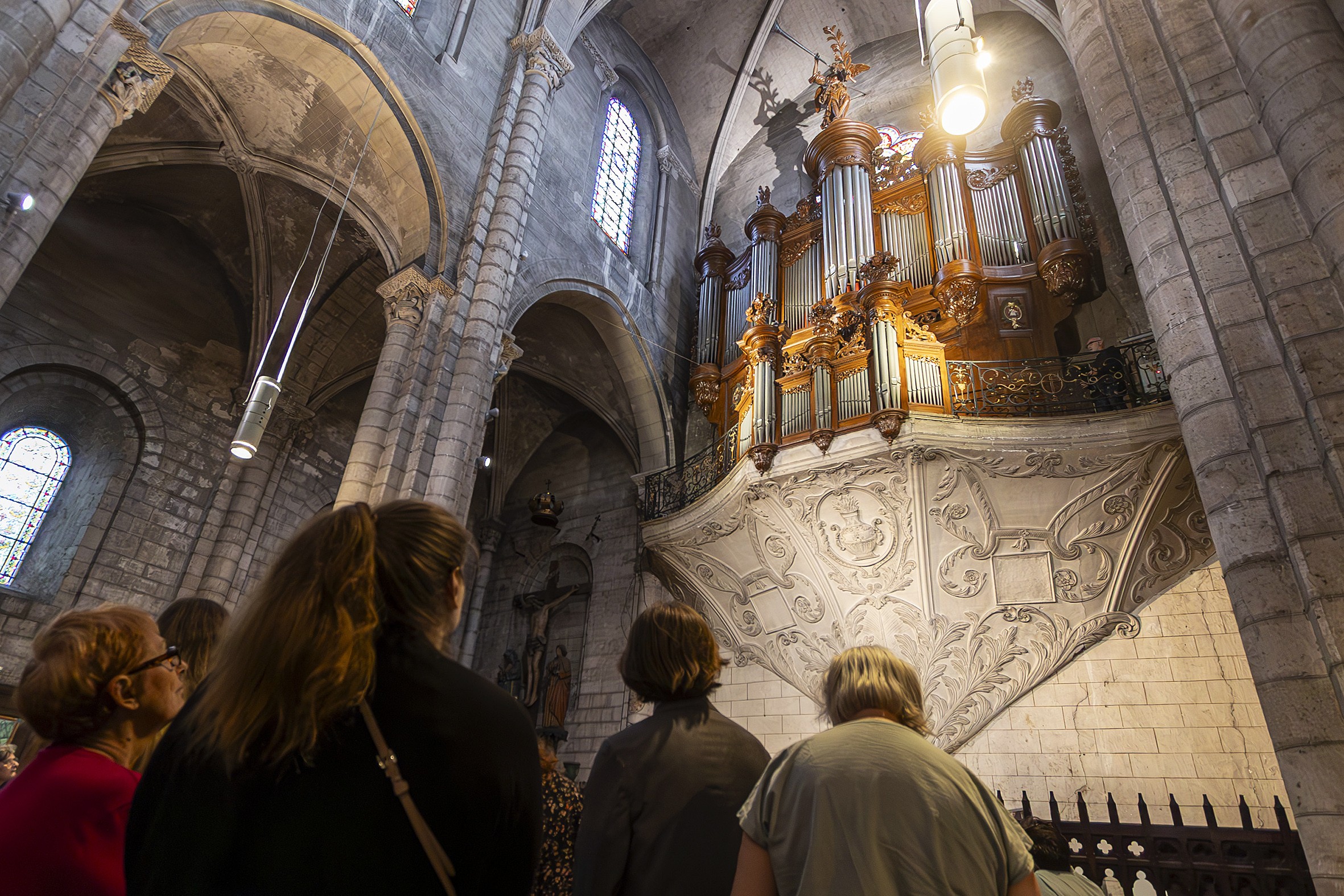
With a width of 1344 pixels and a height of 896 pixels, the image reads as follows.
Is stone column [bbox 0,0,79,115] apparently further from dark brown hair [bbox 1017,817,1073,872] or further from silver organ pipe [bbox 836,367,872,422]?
silver organ pipe [bbox 836,367,872,422]

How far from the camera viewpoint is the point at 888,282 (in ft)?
27.2

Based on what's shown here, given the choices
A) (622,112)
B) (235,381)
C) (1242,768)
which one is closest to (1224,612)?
(1242,768)

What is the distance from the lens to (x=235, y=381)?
11570mm

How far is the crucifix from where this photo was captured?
11.2 m

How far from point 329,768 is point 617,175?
1242 centimetres

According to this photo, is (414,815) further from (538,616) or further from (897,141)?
(897,141)

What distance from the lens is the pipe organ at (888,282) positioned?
26.6 feet

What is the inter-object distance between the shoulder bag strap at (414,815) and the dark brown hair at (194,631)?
1.30m

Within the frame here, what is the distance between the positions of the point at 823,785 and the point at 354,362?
12.4 meters

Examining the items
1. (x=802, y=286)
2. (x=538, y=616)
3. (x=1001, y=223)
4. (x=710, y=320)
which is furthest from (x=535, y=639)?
(x=1001, y=223)

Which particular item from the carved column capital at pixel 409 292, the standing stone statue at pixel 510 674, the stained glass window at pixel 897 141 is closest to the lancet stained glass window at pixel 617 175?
the carved column capital at pixel 409 292

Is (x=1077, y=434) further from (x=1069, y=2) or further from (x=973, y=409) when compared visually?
(x=1069, y=2)

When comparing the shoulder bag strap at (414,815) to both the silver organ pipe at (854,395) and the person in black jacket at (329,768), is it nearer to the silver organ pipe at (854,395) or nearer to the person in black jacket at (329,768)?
the person in black jacket at (329,768)

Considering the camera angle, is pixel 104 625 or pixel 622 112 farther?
pixel 622 112
